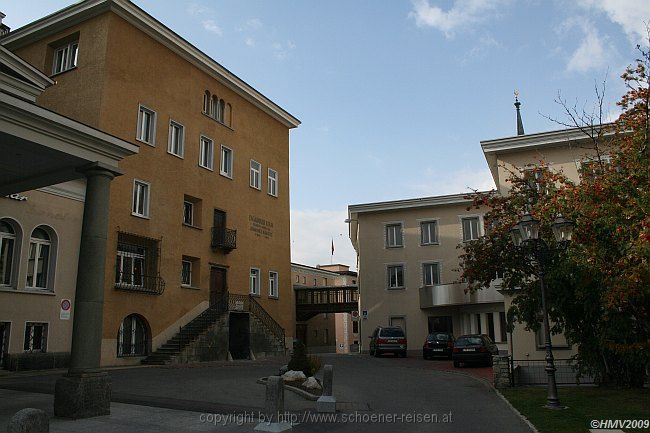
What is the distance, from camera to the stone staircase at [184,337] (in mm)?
23203

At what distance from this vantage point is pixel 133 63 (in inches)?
977

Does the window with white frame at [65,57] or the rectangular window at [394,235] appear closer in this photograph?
the window with white frame at [65,57]

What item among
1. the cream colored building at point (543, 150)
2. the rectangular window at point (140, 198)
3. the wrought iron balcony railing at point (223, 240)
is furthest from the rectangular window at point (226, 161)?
the cream colored building at point (543, 150)

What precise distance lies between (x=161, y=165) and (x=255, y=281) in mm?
9468

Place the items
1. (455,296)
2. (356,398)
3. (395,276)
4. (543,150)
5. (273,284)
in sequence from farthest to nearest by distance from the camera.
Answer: (395,276), (455,296), (273,284), (543,150), (356,398)

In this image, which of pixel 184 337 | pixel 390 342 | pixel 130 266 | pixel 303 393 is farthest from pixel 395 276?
pixel 303 393

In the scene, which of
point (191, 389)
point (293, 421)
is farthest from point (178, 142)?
point (293, 421)

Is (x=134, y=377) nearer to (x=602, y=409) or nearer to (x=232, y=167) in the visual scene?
(x=602, y=409)

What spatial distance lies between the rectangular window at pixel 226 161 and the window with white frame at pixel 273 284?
6.78 metres

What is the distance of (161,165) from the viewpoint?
2592 cm

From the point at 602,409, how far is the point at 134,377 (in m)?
13.0

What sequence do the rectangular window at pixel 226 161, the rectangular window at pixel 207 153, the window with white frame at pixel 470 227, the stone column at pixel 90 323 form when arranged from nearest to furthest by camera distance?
the stone column at pixel 90 323 < the rectangular window at pixel 207 153 < the rectangular window at pixel 226 161 < the window with white frame at pixel 470 227

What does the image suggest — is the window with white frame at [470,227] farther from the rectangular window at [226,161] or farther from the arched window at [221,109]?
the arched window at [221,109]

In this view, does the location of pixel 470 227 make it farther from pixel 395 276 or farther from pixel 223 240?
pixel 223 240
